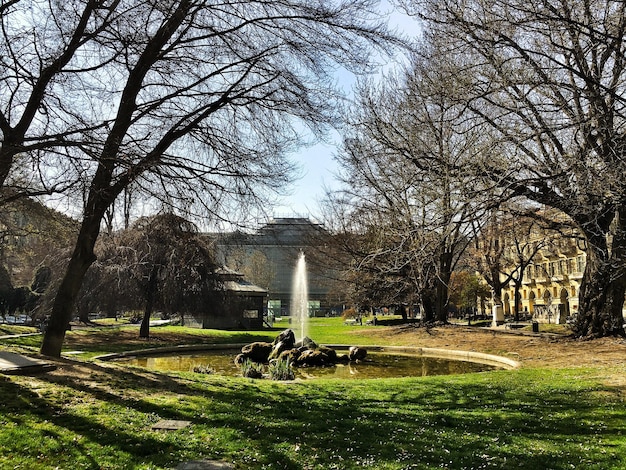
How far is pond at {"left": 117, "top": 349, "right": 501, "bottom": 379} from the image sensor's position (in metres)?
13.8

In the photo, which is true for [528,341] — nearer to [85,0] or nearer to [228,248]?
[228,248]

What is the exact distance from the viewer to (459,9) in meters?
10.9

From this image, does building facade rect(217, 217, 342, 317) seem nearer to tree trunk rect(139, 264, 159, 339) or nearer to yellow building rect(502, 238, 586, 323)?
tree trunk rect(139, 264, 159, 339)

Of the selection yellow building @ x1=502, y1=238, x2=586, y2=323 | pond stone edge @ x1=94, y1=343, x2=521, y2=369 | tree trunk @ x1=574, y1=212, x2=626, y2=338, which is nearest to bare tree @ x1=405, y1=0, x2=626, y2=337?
tree trunk @ x1=574, y1=212, x2=626, y2=338

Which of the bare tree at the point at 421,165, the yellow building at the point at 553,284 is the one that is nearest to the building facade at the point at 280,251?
the bare tree at the point at 421,165

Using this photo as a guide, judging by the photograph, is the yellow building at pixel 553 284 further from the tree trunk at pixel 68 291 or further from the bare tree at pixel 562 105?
the tree trunk at pixel 68 291

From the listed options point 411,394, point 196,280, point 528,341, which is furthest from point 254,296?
point 411,394

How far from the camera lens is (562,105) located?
1112cm

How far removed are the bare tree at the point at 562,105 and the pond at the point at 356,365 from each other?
15.7 feet

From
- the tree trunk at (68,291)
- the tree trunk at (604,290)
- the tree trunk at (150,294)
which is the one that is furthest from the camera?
the tree trunk at (150,294)

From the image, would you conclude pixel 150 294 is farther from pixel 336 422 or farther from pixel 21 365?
pixel 336 422

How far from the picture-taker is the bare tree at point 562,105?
10.2 meters

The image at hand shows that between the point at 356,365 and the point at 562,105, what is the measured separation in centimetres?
894

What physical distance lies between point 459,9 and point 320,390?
8.32 m
